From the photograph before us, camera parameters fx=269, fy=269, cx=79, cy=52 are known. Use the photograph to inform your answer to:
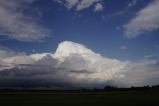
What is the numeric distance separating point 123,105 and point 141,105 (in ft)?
11.4

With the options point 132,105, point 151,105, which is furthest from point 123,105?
point 151,105

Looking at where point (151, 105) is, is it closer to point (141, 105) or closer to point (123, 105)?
point (141, 105)

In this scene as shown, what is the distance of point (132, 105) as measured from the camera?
5144 cm

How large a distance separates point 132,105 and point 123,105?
1.70 metres

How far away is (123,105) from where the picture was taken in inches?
2032

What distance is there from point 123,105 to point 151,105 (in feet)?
17.1

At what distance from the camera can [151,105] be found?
50.4m

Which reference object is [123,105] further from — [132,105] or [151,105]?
[151,105]

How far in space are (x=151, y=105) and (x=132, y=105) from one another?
11.5 ft

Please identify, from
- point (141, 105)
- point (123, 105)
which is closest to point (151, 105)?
point (141, 105)
